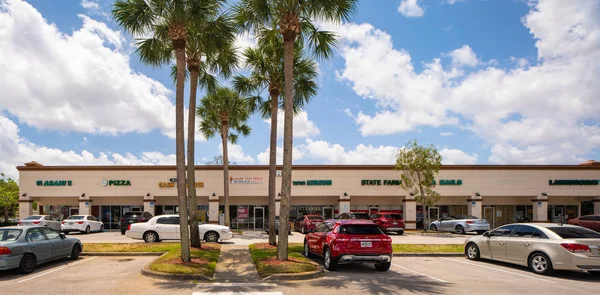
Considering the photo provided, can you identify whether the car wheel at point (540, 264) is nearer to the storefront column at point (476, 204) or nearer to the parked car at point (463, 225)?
the parked car at point (463, 225)

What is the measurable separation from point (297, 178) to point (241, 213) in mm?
5844

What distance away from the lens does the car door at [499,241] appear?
13.7m

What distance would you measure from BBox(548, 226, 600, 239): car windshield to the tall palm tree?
35.4 ft

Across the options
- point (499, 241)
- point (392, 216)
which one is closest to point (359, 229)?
point (499, 241)

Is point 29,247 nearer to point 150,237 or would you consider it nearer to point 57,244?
point 57,244

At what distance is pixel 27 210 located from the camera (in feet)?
115


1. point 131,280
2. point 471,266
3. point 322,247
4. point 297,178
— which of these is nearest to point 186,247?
point 131,280

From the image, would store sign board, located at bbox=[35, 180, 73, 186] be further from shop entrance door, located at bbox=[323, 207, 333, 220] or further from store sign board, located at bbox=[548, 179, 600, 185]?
store sign board, located at bbox=[548, 179, 600, 185]

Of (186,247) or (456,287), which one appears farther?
(186,247)

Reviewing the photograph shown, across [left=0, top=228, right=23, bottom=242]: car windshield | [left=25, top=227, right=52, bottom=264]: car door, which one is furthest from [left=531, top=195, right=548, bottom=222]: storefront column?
[left=0, top=228, right=23, bottom=242]: car windshield

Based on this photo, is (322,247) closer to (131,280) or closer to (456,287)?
(456,287)

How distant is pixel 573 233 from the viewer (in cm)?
1219

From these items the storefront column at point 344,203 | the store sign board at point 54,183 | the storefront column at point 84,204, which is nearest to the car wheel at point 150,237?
the storefront column at point 84,204

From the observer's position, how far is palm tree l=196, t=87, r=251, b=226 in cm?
3055
